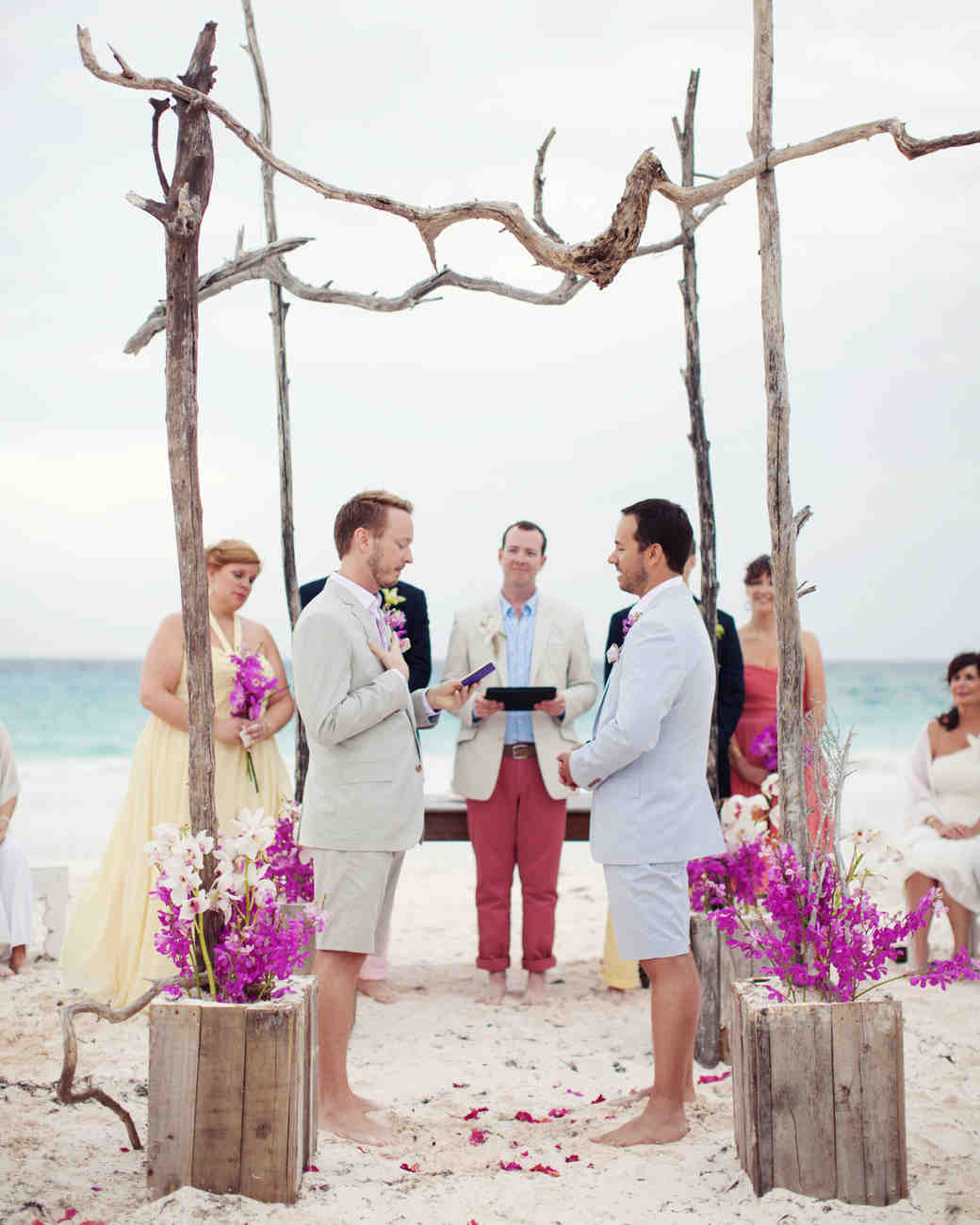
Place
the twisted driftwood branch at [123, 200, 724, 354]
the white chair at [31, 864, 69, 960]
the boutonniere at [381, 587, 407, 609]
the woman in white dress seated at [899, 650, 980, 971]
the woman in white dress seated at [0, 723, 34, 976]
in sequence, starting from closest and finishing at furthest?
1. the twisted driftwood branch at [123, 200, 724, 354]
2. the boutonniere at [381, 587, 407, 609]
3. the woman in white dress seated at [0, 723, 34, 976]
4. the woman in white dress seated at [899, 650, 980, 971]
5. the white chair at [31, 864, 69, 960]

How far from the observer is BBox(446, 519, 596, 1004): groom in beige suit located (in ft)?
17.8

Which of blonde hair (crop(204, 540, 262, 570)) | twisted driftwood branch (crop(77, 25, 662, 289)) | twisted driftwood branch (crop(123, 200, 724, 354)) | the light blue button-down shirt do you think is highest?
twisted driftwood branch (crop(123, 200, 724, 354))

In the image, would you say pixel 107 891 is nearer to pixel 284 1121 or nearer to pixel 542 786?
pixel 542 786

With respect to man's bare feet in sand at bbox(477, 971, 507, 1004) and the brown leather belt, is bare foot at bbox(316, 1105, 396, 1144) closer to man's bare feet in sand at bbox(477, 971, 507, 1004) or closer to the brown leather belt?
man's bare feet in sand at bbox(477, 971, 507, 1004)

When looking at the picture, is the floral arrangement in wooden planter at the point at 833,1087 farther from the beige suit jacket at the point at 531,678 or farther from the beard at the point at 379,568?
the beige suit jacket at the point at 531,678

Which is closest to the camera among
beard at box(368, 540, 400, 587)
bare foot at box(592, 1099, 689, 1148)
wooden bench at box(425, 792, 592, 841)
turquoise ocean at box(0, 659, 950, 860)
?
bare foot at box(592, 1099, 689, 1148)

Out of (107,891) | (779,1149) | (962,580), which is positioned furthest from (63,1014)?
(962,580)

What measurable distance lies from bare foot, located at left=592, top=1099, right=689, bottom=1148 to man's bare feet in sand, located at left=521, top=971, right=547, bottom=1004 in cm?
180

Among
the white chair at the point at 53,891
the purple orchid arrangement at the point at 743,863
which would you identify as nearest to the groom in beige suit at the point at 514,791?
the purple orchid arrangement at the point at 743,863

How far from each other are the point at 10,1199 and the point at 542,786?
9.50 ft

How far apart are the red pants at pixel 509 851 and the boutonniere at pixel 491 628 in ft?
1.76

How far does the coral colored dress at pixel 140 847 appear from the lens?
201 inches

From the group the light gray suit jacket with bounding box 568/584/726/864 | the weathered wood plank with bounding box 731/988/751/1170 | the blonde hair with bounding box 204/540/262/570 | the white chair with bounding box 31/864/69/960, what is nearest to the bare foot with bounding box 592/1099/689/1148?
the weathered wood plank with bounding box 731/988/751/1170

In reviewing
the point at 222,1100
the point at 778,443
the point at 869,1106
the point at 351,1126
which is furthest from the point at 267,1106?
the point at 778,443
